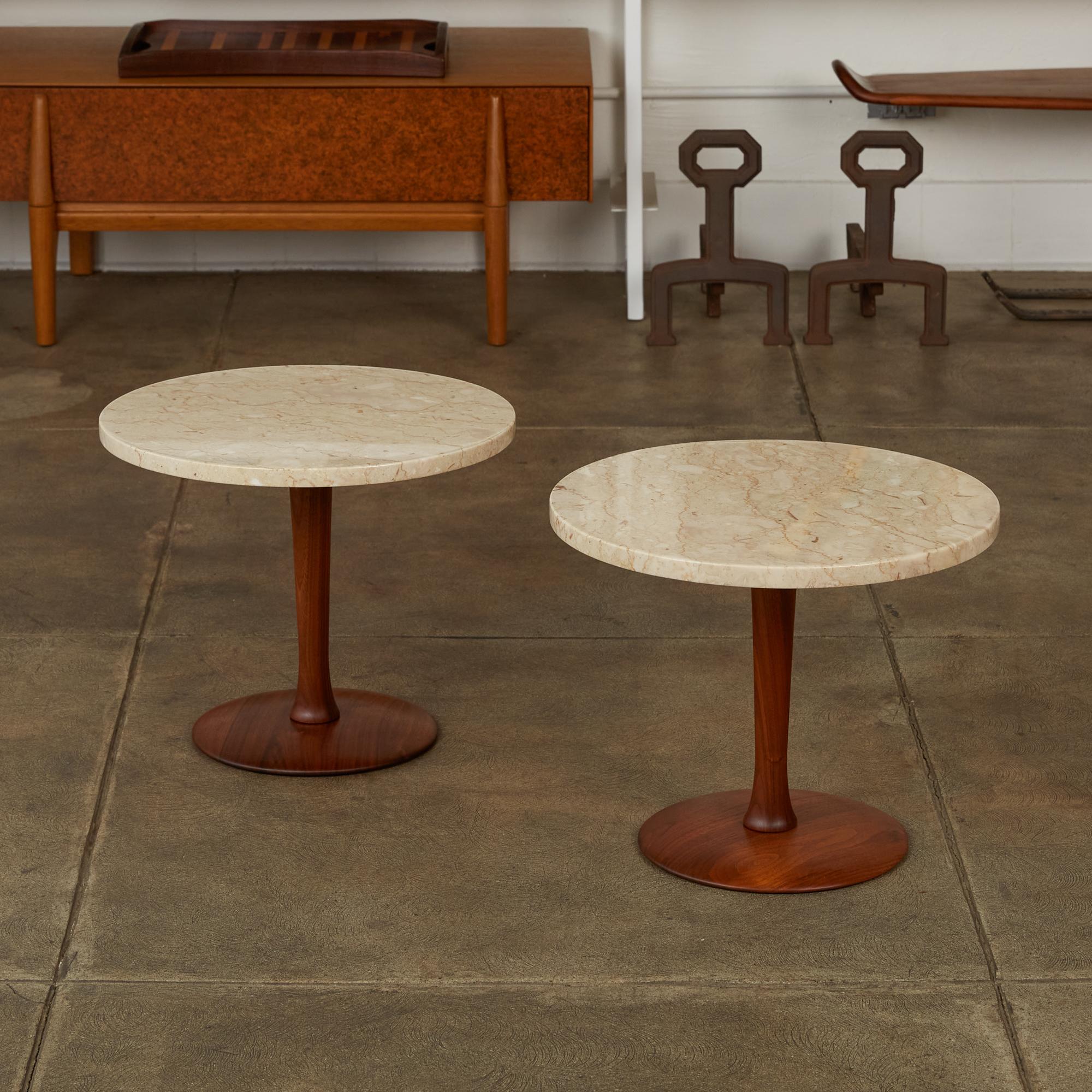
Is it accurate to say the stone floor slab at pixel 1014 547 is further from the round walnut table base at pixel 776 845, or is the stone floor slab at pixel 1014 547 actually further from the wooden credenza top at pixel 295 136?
the wooden credenza top at pixel 295 136

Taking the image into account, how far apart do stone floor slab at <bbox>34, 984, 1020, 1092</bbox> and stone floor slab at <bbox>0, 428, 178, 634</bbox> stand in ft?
4.06

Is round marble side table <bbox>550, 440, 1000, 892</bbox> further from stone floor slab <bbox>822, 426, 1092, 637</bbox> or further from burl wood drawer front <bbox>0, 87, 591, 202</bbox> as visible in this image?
burl wood drawer front <bbox>0, 87, 591, 202</bbox>

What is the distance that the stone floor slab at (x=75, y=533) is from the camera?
10.5 feet

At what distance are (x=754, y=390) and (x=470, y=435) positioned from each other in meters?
2.24

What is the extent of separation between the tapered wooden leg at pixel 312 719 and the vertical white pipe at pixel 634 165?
2.59 metres

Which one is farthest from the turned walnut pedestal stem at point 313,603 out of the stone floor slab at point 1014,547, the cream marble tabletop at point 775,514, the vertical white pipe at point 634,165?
the vertical white pipe at point 634,165

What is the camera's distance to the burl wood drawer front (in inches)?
180

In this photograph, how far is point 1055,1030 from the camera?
1.99 m

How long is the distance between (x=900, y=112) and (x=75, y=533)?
3270 mm

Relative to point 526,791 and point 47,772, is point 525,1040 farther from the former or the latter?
point 47,772

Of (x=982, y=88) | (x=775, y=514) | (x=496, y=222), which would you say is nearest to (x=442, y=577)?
(x=775, y=514)

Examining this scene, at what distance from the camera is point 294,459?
7.53 feet

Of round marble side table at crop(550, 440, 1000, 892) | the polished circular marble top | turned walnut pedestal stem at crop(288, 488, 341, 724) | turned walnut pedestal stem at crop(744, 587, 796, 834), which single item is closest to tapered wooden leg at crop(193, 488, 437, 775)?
turned walnut pedestal stem at crop(288, 488, 341, 724)

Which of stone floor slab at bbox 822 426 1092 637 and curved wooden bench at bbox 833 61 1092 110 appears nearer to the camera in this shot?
stone floor slab at bbox 822 426 1092 637
